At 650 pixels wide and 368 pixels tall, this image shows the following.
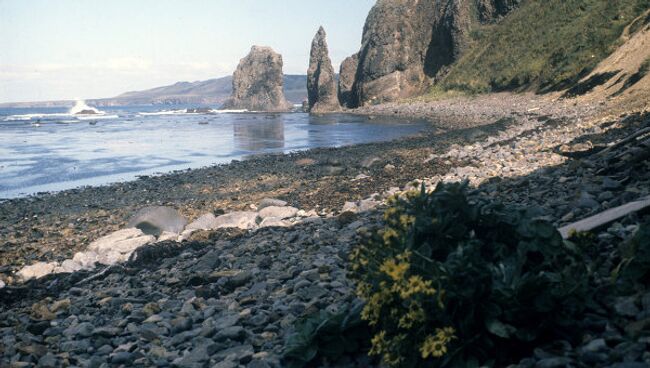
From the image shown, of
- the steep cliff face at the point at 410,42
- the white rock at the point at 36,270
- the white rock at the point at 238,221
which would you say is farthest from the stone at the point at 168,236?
the steep cliff face at the point at 410,42

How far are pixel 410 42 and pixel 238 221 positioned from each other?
8122 cm

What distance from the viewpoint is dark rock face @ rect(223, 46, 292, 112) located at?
13400 cm

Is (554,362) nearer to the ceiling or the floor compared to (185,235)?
nearer to the ceiling

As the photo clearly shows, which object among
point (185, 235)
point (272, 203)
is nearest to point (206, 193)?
point (272, 203)

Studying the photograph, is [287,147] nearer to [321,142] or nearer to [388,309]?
[321,142]

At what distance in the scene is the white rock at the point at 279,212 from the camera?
36.5 feet

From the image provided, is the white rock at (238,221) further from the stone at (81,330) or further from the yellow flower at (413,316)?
the yellow flower at (413,316)

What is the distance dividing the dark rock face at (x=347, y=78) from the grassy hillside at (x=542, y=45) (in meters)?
25.7

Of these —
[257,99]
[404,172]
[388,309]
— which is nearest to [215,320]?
[388,309]

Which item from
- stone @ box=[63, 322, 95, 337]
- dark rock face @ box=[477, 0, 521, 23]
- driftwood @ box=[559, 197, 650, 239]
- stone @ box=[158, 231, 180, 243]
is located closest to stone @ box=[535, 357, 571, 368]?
driftwood @ box=[559, 197, 650, 239]

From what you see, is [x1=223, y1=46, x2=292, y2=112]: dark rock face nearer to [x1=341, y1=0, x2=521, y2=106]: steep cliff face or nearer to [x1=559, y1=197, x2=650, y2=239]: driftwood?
[x1=341, y1=0, x2=521, y2=106]: steep cliff face

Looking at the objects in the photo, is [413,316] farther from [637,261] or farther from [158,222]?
[158,222]

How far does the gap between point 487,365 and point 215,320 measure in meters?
3.03

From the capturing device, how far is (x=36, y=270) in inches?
366
